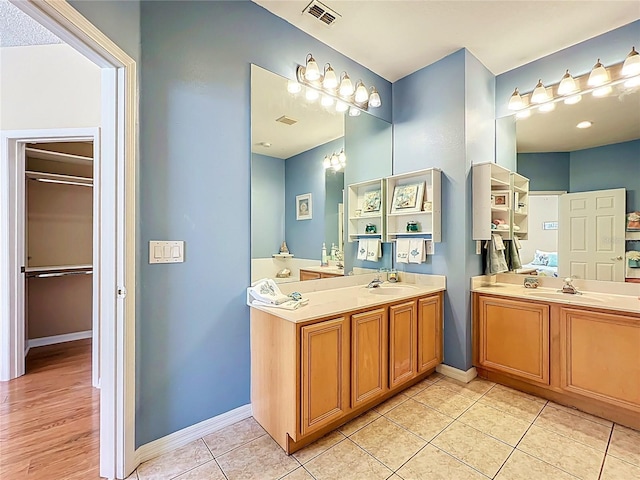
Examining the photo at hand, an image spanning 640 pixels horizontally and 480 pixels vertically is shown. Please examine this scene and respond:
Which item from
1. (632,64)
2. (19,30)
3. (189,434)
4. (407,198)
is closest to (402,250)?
(407,198)

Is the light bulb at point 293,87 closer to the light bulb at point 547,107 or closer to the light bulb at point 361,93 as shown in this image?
the light bulb at point 361,93

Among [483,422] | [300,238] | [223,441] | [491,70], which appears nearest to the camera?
[223,441]

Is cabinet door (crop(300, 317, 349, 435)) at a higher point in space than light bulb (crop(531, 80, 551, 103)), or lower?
lower

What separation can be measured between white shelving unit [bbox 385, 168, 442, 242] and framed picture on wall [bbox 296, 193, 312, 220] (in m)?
0.86

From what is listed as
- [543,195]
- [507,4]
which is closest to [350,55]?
[507,4]

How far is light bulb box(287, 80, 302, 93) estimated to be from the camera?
2.23 metres

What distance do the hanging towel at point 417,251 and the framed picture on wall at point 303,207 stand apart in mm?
1029

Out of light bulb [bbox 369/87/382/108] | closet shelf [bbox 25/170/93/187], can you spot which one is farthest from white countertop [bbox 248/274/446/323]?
closet shelf [bbox 25/170/93/187]

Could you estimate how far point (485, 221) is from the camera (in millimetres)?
2463

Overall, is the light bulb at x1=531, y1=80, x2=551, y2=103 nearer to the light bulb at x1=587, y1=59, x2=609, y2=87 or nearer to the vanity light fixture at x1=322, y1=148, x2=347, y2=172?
the light bulb at x1=587, y1=59, x2=609, y2=87

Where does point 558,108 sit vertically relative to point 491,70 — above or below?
below

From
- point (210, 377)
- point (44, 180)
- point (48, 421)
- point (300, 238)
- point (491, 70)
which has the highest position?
point (491, 70)

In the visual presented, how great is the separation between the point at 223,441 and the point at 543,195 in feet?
10.1

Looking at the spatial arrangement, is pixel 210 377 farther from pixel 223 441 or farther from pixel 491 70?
pixel 491 70
